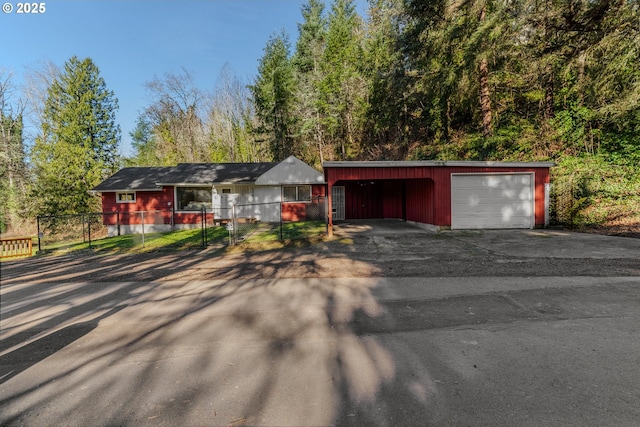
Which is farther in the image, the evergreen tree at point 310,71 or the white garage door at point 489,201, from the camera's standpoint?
the evergreen tree at point 310,71

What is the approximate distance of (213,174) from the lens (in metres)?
19.1

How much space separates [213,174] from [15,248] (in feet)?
31.4

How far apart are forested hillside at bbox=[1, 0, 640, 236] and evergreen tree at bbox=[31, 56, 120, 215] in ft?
11.2

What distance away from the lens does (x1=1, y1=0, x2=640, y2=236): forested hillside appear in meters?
12.5

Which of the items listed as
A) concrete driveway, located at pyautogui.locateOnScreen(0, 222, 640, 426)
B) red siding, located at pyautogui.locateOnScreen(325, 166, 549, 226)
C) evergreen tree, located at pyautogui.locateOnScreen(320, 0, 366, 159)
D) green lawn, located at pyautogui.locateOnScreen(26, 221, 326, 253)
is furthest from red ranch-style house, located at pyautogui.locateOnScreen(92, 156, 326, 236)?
concrete driveway, located at pyautogui.locateOnScreen(0, 222, 640, 426)

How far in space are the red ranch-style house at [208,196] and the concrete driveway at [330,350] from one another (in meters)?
11.2

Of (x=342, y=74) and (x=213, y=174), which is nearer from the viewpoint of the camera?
(x=213, y=174)

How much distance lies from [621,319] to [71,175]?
102 feet

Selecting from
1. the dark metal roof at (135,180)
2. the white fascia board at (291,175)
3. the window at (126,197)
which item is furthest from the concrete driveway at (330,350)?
the window at (126,197)

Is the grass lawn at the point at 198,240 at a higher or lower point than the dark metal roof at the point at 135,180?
lower

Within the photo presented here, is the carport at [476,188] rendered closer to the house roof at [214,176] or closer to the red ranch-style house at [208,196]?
the house roof at [214,176]

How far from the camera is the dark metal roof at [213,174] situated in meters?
18.0

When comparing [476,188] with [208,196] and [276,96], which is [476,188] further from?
[276,96]

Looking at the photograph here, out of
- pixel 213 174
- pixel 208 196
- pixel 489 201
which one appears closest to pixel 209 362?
pixel 489 201
